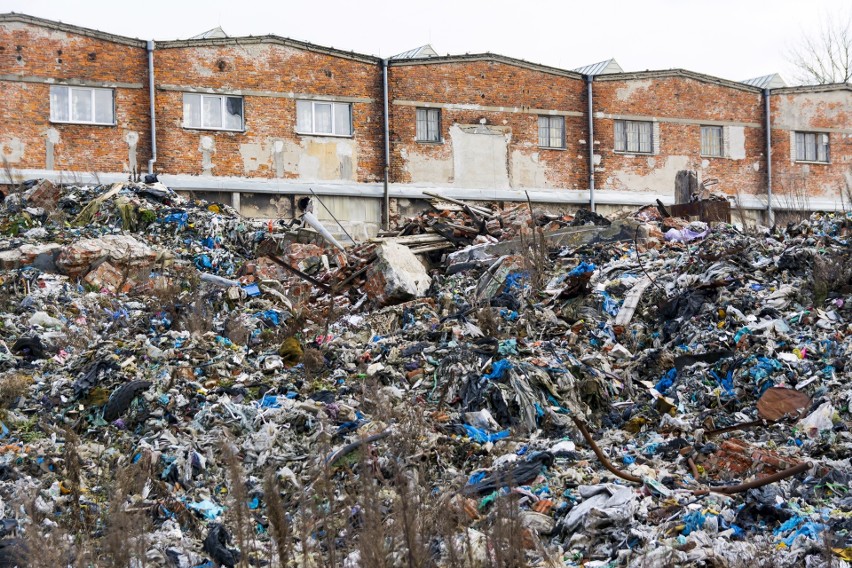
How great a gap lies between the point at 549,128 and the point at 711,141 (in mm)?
4706

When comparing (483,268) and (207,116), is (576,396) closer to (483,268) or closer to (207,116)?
(483,268)

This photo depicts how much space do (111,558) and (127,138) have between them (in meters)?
16.4

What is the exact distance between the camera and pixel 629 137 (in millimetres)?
22688

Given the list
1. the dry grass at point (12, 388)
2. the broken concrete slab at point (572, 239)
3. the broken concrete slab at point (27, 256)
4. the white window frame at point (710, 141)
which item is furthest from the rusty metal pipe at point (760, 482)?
the white window frame at point (710, 141)

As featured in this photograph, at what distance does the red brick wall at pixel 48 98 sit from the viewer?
58.5ft

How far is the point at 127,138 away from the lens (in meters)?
18.6

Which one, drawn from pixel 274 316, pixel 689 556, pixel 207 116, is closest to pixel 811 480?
pixel 689 556

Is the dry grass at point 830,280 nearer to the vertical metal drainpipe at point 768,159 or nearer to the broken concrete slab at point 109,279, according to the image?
the broken concrete slab at point 109,279

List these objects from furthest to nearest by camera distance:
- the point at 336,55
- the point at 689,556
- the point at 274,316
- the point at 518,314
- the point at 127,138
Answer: the point at 336,55, the point at 127,138, the point at 274,316, the point at 518,314, the point at 689,556

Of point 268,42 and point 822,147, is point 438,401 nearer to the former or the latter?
point 268,42

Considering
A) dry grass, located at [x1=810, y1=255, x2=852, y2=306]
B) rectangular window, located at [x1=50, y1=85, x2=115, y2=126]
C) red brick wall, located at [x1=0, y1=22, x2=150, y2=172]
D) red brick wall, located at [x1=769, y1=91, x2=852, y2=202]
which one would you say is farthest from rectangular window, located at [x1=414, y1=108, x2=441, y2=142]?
dry grass, located at [x1=810, y1=255, x2=852, y2=306]

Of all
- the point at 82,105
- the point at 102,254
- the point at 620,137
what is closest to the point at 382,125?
the point at 620,137

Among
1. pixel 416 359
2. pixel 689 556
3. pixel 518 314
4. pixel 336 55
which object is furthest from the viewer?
pixel 336 55

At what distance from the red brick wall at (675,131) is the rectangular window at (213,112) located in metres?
8.82
